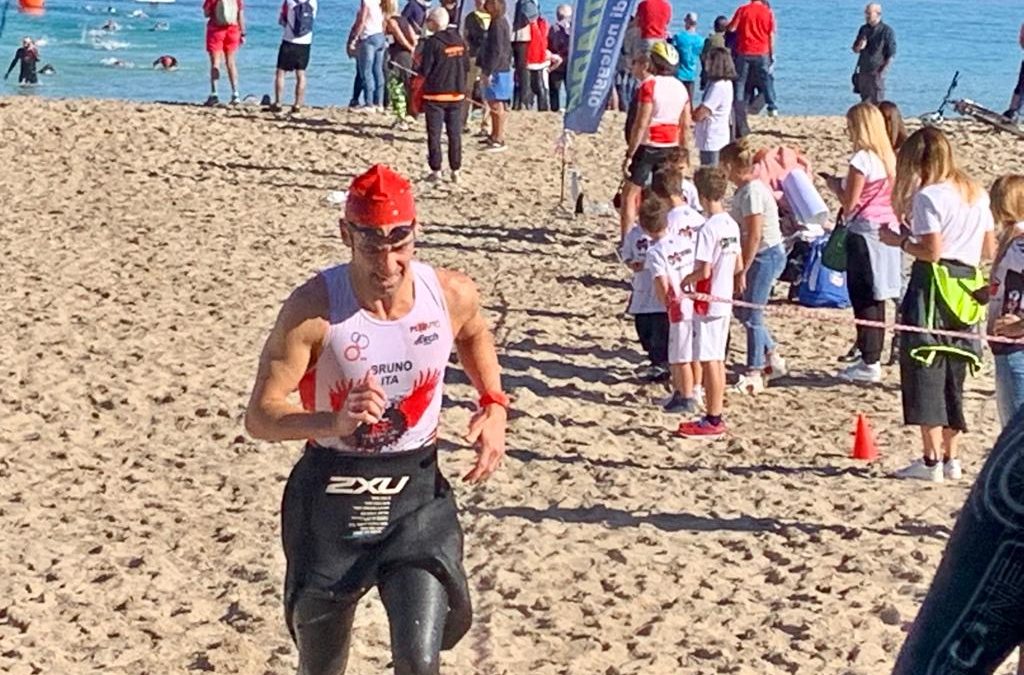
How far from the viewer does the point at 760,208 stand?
9.77 meters

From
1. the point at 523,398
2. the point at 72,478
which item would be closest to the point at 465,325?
the point at 72,478

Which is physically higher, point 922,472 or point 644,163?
point 644,163

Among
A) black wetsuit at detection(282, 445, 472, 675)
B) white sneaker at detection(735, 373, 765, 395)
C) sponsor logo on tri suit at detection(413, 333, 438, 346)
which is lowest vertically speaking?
white sneaker at detection(735, 373, 765, 395)

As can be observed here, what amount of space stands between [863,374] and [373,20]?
11.2m

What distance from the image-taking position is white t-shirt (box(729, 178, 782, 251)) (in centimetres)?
973

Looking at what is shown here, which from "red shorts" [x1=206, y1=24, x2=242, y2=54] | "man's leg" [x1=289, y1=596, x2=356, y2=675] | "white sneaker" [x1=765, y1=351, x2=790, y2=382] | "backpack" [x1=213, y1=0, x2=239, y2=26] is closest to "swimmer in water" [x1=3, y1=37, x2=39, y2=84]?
"red shorts" [x1=206, y1=24, x2=242, y2=54]

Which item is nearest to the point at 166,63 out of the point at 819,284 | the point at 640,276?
the point at 819,284

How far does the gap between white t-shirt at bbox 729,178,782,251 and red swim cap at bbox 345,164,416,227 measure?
217 inches

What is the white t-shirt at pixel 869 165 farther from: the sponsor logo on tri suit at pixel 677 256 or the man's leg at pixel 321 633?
the man's leg at pixel 321 633

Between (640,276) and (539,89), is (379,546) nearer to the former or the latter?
(640,276)

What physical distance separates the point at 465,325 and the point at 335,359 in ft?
1.47

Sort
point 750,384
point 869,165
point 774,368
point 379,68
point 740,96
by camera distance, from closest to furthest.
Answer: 1. point 869,165
2. point 750,384
3. point 774,368
4. point 740,96
5. point 379,68

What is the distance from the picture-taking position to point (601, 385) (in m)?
10.3

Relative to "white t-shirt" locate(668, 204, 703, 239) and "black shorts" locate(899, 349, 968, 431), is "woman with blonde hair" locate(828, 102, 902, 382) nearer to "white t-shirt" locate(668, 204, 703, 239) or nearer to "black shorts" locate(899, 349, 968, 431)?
"white t-shirt" locate(668, 204, 703, 239)
